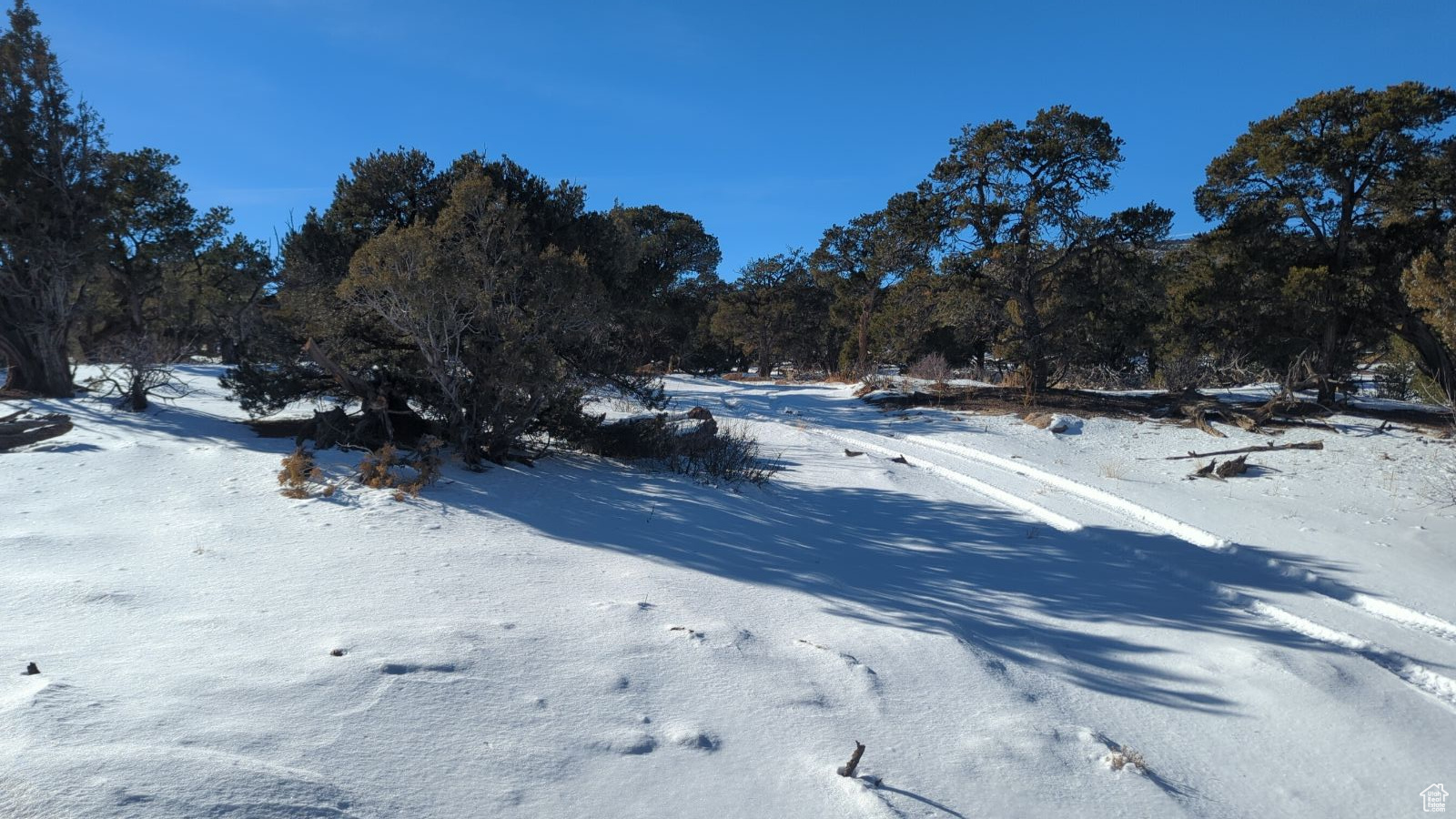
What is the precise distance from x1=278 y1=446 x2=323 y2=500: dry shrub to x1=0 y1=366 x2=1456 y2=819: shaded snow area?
0.81 ft

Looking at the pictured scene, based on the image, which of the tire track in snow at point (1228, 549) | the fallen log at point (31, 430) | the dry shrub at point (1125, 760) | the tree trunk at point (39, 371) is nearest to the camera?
the dry shrub at point (1125, 760)

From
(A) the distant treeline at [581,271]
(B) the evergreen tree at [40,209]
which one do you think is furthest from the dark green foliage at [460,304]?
(B) the evergreen tree at [40,209]

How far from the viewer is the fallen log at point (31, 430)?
8289mm

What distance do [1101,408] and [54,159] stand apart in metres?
19.8

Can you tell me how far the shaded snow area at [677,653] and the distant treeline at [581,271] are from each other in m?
1.73

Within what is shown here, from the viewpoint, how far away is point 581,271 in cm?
839

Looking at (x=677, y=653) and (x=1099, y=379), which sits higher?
(x=1099, y=379)

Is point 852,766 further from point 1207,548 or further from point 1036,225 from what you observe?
point 1036,225

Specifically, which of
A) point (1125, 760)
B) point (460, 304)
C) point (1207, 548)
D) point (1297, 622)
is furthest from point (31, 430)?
point (1207, 548)

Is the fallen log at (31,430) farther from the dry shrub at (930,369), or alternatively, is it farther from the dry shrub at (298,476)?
the dry shrub at (930,369)

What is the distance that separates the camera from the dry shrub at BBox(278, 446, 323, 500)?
6711mm

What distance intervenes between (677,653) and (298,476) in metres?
4.76

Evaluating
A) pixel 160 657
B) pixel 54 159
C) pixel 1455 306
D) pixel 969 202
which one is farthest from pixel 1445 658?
pixel 54 159

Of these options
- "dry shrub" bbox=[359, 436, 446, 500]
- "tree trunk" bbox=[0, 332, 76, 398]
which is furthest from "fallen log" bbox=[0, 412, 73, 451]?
"tree trunk" bbox=[0, 332, 76, 398]
